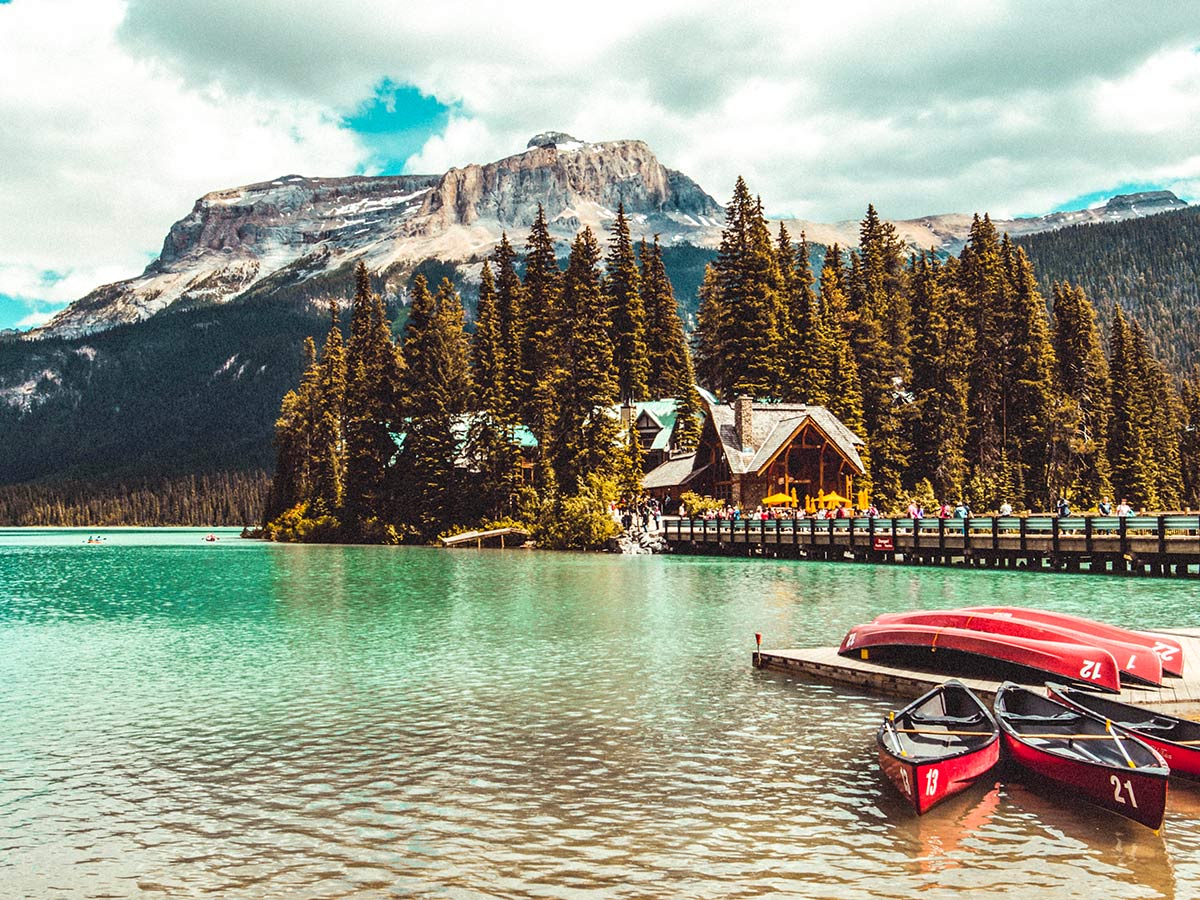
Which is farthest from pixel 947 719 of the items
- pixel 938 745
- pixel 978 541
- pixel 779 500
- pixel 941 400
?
pixel 941 400

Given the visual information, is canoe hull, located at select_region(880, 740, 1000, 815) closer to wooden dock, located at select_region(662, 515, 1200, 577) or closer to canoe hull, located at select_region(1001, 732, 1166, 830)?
canoe hull, located at select_region(1001, 732, 1166, 830)

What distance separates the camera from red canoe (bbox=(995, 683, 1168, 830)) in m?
11.6

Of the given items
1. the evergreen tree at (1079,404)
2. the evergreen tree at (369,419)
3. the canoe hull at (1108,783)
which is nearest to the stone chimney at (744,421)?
the evergreen tree at (1079,404)

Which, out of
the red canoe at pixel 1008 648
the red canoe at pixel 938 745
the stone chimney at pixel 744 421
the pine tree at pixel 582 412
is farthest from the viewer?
the pine tree at pixel 582 412

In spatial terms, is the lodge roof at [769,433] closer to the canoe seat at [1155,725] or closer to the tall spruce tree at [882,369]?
Result: the tall spruce tree at [882,369]

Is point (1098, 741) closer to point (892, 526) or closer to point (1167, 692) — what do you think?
point (1167, 692)

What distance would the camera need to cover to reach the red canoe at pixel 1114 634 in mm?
18025

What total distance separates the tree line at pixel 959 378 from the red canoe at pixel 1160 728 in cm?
6675

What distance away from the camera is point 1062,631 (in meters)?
18.5

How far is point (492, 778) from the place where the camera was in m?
14.4

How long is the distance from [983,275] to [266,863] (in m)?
89.7

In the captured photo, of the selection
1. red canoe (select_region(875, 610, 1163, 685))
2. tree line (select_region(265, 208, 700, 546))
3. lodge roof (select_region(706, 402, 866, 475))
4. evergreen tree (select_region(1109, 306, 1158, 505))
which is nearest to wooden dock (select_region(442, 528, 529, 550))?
tree line (select_region(265, 208, 700, 546))

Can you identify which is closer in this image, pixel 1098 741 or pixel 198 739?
pixel 1098 741

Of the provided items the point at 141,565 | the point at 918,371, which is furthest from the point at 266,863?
the point at 918,371
